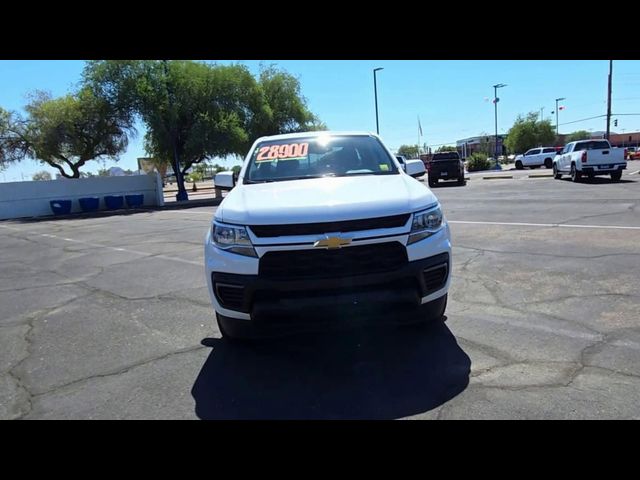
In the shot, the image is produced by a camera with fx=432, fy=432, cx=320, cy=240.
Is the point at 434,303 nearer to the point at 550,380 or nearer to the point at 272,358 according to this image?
the point at 550,380

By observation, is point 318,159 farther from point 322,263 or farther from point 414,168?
point 322,263

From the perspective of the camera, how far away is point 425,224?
11.0ft

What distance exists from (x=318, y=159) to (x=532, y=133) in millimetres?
71840

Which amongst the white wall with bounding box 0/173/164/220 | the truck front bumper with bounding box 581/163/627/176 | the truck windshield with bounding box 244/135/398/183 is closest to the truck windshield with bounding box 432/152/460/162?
the truck front bumper with bounding box 581/163/627/176

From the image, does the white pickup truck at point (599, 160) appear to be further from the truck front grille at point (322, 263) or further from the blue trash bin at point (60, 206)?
the blue trash bin at point (60, 206)

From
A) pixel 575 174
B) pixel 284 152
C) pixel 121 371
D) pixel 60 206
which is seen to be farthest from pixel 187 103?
pixel 121 371

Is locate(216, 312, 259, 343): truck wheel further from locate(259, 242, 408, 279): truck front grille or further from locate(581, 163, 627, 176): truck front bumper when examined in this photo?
locate(581, 163, 627, 176): truck front bumper

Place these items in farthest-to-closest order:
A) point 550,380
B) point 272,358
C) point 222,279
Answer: point 272,358 < point 222,279 < point 550,380

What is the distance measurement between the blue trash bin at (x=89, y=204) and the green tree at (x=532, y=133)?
62469mm

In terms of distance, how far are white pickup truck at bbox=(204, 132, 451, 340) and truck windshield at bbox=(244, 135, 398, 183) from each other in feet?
3.11

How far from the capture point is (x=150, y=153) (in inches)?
1165

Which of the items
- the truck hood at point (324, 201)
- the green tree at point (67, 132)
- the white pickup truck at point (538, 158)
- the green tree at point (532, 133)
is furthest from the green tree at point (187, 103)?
the green tree at point (532, 133)
